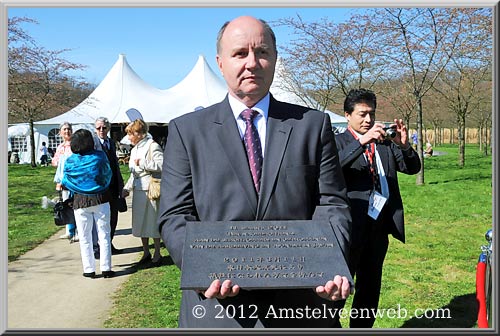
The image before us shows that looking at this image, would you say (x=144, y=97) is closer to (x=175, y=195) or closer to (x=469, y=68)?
(x=469, y=68)

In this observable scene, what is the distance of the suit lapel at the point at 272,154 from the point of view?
2211mm

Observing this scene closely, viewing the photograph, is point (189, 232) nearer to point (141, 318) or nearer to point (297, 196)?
point (297, 196)

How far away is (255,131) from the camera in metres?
2.32

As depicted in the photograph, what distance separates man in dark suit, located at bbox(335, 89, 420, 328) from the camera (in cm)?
403

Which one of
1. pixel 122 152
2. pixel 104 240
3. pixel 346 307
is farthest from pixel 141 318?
pixel 122 152

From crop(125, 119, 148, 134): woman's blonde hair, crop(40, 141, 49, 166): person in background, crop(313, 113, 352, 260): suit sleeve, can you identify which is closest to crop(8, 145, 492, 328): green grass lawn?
crop(125, 119, 148, 134): woman's blonde hair

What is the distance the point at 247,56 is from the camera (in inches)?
86.7

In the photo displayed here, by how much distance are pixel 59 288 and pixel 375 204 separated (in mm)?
4193

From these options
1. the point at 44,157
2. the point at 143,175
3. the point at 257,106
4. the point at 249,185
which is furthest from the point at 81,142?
the point at 44,157

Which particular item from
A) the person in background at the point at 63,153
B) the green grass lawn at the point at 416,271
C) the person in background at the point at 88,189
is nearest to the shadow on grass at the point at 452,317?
the green grass lawn at the point at 416,271

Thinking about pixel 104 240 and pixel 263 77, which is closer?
pixel 263 77

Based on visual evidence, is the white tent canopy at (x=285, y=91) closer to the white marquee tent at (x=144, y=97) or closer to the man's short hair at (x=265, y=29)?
the white marquee tent at (x=144, y=97)

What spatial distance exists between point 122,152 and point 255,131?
31041mm

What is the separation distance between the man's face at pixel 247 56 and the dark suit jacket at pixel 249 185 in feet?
0.54
